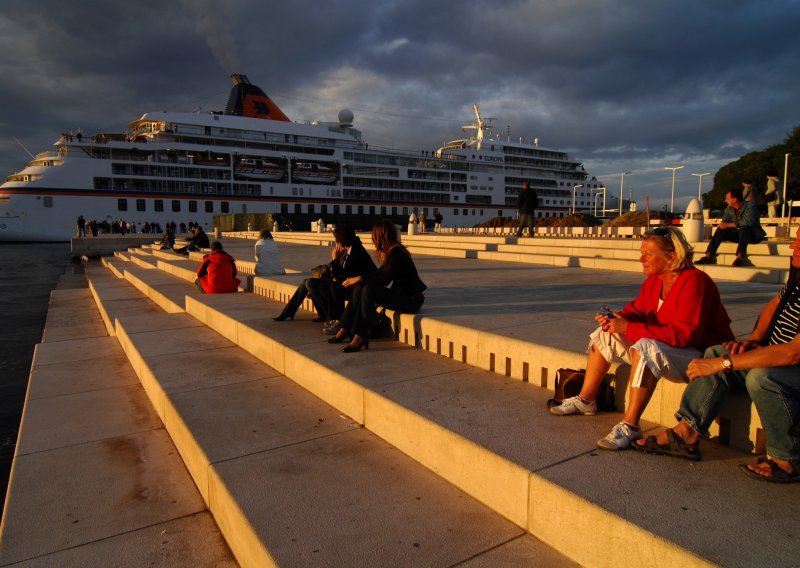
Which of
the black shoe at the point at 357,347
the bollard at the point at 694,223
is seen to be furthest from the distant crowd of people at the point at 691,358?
the bollard at the point at 694,223

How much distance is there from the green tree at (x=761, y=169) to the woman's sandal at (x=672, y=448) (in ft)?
125

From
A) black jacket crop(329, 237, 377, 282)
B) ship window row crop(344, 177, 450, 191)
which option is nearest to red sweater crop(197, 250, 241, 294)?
black jacket crop(329, 237, 377, 282)

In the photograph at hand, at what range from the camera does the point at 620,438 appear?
2348mm

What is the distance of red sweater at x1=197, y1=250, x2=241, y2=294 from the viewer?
758 centimetres

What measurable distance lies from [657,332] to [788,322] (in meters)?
0.53

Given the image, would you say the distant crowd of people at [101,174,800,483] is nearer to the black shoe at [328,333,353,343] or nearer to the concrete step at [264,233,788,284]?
the black shoe at [328,333,353,343]

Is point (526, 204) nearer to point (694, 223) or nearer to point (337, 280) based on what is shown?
point (694, 223)

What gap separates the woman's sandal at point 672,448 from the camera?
2.22 metres

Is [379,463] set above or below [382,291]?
below

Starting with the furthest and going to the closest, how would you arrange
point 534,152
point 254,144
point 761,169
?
point 534,152 < point 254,144 < point 761,169

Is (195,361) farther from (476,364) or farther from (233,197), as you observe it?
(233,197)

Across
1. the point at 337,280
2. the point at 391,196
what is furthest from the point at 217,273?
the point at 391,196

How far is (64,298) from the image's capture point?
41.2 ft

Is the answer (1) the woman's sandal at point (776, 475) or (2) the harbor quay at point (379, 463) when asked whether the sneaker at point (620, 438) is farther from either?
(1) the woman's sandal at point (776, 475)
